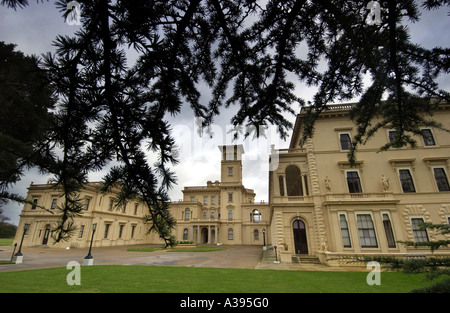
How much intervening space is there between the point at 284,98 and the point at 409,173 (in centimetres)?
2151

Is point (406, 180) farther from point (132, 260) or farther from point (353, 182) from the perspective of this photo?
point (132, 260)

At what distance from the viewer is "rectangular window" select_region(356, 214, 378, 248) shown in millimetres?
16266

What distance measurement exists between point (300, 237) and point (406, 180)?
10.1m

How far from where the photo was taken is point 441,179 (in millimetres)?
17531

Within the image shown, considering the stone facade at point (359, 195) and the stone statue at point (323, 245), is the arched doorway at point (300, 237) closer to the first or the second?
the stone facade at point (359, 195)

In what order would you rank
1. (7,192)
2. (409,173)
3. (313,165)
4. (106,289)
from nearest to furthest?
(7,192) < (106,289) < (409,173) < (313,165)

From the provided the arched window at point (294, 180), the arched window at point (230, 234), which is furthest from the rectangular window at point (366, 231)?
the arched window at point (230, 234)

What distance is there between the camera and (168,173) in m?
1.86

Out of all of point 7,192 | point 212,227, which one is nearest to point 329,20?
point 7,192

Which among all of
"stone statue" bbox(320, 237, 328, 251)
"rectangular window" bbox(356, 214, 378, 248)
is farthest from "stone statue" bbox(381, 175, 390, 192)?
"stone statue" bbox(320, 237, 328, 251)

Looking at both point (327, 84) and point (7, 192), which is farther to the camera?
point (327, 84)

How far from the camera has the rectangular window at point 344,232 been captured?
54.1ft

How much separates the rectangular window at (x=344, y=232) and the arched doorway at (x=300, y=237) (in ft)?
9.92

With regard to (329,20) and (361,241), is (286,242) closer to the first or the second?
(361,241)
